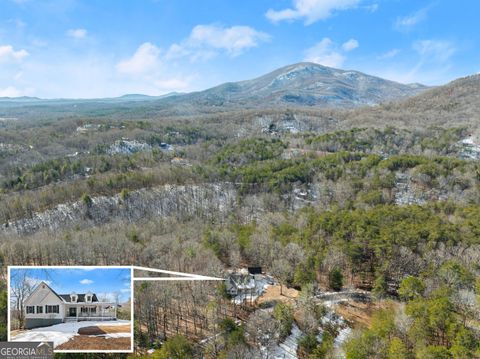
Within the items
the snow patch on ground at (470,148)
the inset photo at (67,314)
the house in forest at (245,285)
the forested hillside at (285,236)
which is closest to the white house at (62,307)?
the inset photo at (67,314)

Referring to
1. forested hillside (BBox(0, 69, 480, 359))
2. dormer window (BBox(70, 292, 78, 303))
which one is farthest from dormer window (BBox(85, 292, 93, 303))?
forested hillside (BBox(0, 69, 480, 359))

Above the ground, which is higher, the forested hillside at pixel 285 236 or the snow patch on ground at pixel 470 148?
the snow patch on ground at pixel 470 148

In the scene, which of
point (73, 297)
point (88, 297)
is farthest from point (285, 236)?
point (73, 297)

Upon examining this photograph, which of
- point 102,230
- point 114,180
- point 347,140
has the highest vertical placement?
point 347,140

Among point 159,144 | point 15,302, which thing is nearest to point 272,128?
point 159,144

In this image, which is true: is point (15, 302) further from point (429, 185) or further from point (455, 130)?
point (455, 130)

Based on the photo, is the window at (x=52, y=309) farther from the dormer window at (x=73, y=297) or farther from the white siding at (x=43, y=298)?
the dormer window at (x=73, y=297)

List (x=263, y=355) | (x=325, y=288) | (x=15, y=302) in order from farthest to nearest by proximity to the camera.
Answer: (x=325, y=288)
(x=263, y=355)
(x=15, y=302)
